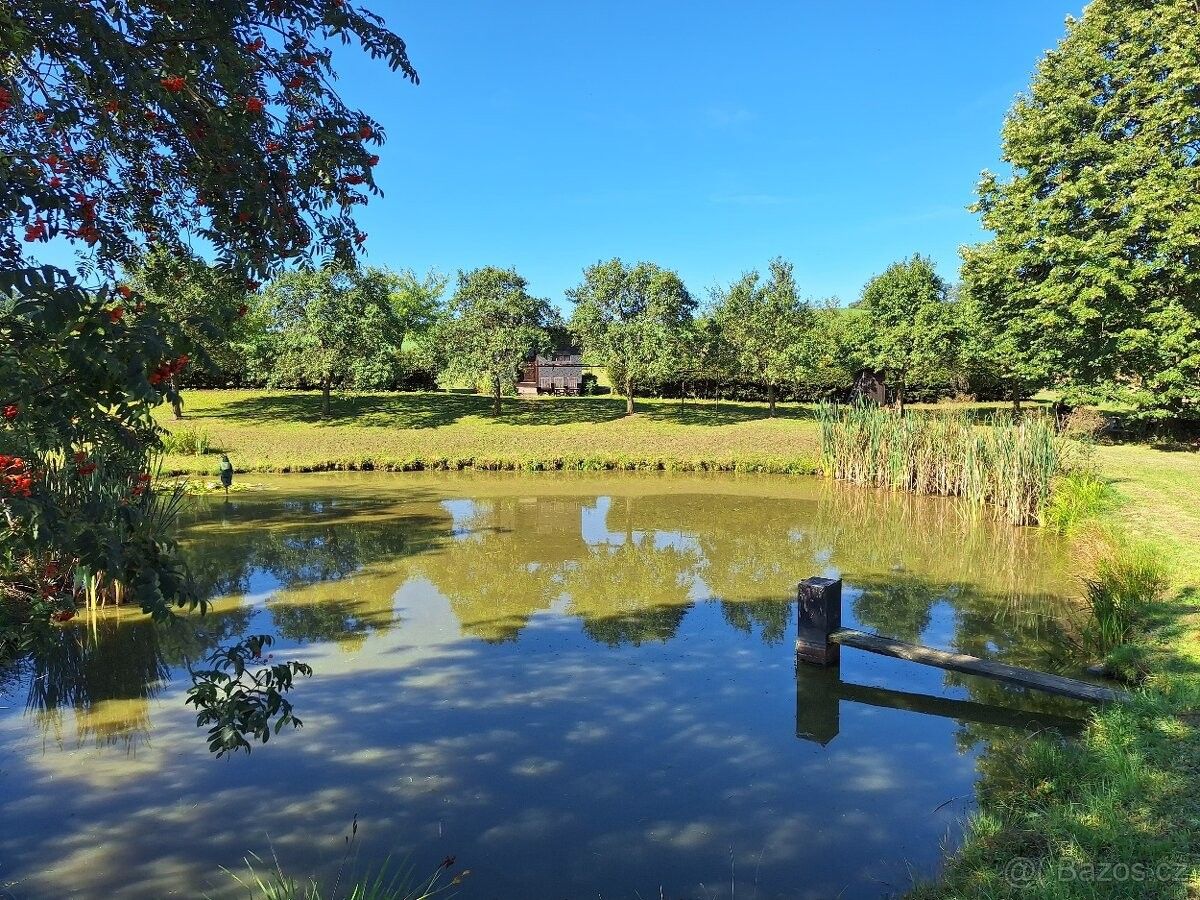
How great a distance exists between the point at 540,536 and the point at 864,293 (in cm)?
2344

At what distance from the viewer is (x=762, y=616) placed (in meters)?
7.52

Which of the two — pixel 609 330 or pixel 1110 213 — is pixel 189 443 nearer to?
pixel 609 330

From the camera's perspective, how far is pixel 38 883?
3.36m

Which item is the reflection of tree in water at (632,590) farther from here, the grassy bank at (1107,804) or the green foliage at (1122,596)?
the green foliage at (1122,596)

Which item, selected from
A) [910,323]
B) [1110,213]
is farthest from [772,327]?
[1110,213]

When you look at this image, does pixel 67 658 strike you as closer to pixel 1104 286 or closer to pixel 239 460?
pixel 239 460

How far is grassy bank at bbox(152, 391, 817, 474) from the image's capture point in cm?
1908

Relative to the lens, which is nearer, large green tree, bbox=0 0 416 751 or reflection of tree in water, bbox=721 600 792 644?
large green tree, bbox=0 0 416 751

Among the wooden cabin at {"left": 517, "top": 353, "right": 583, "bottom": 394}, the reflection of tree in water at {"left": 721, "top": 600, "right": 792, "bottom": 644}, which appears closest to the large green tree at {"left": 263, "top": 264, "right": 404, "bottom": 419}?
the wooden cabin at {"left": 517, "top": 353, "right": 583, "bottom": 394}

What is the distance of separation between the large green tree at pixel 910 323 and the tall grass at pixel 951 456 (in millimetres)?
10193

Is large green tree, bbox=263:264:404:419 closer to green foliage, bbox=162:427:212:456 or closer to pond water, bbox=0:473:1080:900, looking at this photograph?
green foliage, bbox=162:427:212:456

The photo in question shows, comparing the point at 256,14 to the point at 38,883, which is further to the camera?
the point at 38,883

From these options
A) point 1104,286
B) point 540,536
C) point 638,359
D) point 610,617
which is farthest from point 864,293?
point 610,617

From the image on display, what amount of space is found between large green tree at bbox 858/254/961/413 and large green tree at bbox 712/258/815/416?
2646 mm
